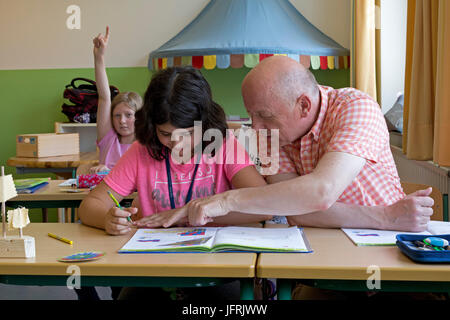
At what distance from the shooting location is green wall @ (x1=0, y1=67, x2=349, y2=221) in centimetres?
520

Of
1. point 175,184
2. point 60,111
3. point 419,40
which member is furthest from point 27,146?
point 419,40

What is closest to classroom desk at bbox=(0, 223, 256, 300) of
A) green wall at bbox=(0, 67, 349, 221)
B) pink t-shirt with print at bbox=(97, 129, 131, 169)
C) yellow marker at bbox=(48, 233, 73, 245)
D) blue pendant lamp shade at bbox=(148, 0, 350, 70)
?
yellow marker at bbox=(48, 233, 73, 245)

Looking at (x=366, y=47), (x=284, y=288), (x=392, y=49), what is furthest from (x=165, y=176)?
(x=392, y=49)

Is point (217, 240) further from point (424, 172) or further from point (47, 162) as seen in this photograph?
point (47, 162)

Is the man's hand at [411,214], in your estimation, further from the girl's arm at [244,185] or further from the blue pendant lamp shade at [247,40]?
the blue pendant lamp shade at [247,40]

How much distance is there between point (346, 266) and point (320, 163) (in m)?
0.36

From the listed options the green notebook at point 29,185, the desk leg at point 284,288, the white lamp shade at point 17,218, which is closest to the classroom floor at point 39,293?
the green notebook at point 29,185

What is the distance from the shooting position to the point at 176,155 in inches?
71.3

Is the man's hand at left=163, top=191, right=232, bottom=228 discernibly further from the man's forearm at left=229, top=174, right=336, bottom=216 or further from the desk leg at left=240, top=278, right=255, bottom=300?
the desk leg at left=240, top=278, right=255, bottom=300

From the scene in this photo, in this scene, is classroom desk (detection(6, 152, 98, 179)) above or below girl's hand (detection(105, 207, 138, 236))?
below

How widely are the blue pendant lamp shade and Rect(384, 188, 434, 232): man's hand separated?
120 inches

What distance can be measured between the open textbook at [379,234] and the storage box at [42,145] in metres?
3.30

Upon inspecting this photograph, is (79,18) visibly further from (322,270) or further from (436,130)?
(322,270)
